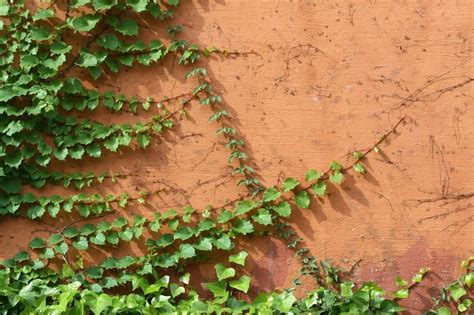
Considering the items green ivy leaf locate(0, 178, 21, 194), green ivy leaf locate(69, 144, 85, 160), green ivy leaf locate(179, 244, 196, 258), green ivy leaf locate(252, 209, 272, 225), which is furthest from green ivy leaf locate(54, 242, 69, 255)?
green ivy leaf locate(252, 209, 272, 225)

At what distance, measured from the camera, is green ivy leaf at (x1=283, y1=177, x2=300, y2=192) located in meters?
4.17

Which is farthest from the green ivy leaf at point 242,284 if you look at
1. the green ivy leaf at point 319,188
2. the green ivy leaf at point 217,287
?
the green ivy leaf at point 319,188

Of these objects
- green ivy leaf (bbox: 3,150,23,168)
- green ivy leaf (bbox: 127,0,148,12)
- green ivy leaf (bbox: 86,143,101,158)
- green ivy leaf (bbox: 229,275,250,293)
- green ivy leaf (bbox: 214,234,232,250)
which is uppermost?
green ivy leaf (bbox: 127,0,148,12)

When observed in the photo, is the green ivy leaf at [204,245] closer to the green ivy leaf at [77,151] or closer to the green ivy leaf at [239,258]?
the green ivy leaf at [239,258]

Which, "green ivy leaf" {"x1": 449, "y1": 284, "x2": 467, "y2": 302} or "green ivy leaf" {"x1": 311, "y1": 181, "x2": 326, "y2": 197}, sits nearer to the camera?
"green ivy leaf" {"x1": 449, "y1": 284, "x2": 467, "y2": 302}

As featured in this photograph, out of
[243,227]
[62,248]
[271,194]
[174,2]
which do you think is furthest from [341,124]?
[62,248]

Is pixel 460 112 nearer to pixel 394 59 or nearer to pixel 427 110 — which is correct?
pixel 427 110

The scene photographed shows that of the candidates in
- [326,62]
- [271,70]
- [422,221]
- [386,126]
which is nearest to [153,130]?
[271,70]

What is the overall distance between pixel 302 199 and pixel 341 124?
490mm

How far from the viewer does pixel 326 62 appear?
4199 mm

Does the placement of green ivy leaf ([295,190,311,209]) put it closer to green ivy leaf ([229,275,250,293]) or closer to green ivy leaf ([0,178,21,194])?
green ivy leaf ([229,275,250,293])

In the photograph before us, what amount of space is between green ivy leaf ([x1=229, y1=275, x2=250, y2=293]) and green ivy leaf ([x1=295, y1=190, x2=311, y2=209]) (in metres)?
0.52

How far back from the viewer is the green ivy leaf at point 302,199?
419 centimetres

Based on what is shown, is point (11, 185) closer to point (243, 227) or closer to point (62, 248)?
point (62, 248)
